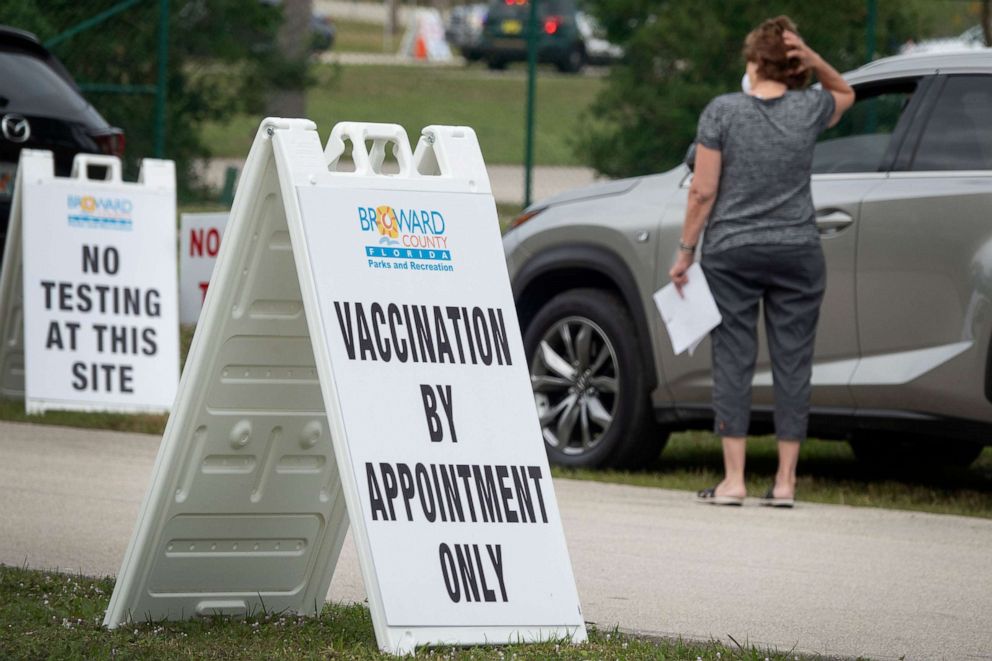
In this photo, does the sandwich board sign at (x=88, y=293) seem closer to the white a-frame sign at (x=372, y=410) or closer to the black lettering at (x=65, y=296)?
the black lettering at (x=65, y=296)

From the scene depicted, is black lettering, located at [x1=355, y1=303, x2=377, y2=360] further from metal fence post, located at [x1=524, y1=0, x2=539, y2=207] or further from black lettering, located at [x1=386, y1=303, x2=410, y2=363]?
metal fence post, located at [x1=524, y1=0, x2=539, y2=207]

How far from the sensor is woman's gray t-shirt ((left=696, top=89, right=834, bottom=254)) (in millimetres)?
7375

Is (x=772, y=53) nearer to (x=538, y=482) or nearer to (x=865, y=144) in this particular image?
(x=865, y=144)

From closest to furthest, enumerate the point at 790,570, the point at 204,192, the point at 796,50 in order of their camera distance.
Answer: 1. the point at 790,570
2. the point at 796,50
3. the point at 204,192

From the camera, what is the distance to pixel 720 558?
6434 millimetres

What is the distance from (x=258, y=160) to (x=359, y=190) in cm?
26

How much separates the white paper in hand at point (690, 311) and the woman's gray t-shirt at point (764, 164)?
0.54 feet

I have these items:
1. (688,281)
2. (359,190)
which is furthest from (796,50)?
(359,190)

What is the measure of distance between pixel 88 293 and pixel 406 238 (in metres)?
4.86

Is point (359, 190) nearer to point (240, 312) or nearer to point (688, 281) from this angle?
point (240, 312)

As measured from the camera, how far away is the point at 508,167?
70.3 ft

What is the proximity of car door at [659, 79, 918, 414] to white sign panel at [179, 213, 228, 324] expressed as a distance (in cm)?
277

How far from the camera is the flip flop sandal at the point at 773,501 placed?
7480mm

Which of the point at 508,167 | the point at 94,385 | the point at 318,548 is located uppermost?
the point at 318,548
